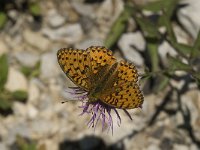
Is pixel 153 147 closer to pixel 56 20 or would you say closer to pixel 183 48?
pixel 183 48

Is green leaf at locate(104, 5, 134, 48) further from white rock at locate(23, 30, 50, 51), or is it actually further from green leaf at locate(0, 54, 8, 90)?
green leaf at locate(0, 54, 8, 90)

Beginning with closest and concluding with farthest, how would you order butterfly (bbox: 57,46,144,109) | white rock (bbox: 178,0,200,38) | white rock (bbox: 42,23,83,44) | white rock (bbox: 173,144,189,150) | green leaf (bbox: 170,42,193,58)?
butterfly (bbox: 57,46,144,109) < green leaf (bbox: 170,42,193,58) < white rock (bbox: 173,144,189,150) < white rock (bbox: 178,0,200,38) < white rock (bbox: 42,23,83,44)

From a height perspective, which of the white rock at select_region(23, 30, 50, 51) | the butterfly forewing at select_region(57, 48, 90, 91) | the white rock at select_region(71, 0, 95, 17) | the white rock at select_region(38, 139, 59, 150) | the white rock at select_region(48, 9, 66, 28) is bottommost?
the white rock at select_region(38, 139, 59, 150)

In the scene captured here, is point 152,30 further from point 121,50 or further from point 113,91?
point 113,91

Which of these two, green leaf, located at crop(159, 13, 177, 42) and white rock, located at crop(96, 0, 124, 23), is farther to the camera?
white rock, located at crop(96, 0, 124, 23)

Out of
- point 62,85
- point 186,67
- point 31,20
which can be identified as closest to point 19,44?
point 31,20

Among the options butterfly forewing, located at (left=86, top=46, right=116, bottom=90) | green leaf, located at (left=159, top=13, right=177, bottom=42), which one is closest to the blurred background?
green leaf, located at (left=159, top=13, right=177, bottom=42)

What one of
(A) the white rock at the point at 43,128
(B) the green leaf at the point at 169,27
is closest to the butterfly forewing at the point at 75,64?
(B) the green leaf at the point at 169,27

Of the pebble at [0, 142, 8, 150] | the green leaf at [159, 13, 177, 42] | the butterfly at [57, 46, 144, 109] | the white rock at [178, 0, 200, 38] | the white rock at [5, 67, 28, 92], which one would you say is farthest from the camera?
the white rock at [5, 67, 28, 92]
